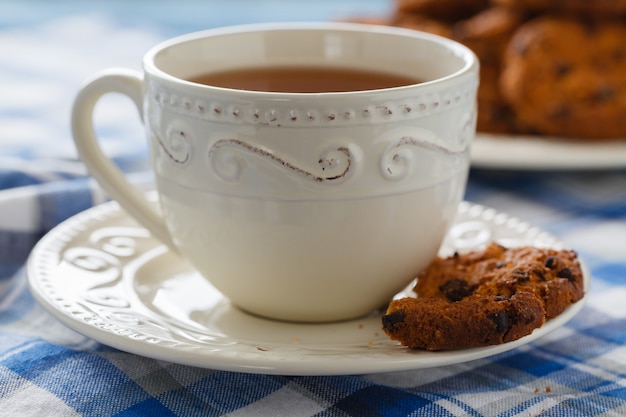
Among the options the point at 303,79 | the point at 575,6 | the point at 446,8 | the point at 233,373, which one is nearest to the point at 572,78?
the point at 575,6

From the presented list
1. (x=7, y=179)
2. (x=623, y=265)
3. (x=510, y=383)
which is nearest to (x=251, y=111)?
(x=510, y=383)

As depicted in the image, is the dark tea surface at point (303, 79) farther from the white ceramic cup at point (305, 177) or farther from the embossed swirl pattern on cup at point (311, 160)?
the embossed swirl pattern on cup at point (311, 160)

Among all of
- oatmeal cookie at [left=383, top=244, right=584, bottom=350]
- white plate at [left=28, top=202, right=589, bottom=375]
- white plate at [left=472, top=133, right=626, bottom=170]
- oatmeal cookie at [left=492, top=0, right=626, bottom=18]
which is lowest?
white plate at [left=472, top=133, right=626, bottom=170]

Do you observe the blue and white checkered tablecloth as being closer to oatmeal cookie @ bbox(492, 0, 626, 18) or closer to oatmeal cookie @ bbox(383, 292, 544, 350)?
oatmeal cookie @ bbox(383, 292, 544, 350)

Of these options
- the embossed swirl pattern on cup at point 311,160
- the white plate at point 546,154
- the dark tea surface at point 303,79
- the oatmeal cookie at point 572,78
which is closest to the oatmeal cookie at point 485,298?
the embossed swirl pattern on cup at point 311,160

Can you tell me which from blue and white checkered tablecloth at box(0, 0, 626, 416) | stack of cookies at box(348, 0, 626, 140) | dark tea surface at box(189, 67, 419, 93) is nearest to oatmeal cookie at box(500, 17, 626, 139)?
stack of cookies at box(348, 0, 626, 140)

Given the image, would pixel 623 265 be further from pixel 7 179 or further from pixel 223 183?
pixel 7 179
